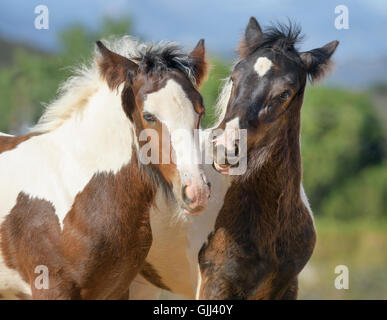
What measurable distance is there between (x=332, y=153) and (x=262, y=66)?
22.6m

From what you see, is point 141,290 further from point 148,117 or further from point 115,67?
point 115,67

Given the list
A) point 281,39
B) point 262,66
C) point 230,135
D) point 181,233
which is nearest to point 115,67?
point 230,135

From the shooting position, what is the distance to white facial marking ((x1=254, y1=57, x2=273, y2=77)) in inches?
181

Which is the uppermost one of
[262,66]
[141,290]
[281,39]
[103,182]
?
[281,39]

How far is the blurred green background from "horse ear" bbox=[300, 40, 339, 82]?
23.1ft

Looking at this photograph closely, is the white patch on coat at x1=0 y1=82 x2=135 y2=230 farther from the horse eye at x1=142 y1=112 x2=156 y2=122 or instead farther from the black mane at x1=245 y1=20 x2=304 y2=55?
the black mane at x1=245 y1=20 x2=304 y2=55

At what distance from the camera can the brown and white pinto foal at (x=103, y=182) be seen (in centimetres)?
416

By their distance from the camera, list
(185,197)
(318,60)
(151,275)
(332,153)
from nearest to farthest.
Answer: (185,197) → (318,60) → (151,275) → (332,153)

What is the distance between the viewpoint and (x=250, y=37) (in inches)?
196

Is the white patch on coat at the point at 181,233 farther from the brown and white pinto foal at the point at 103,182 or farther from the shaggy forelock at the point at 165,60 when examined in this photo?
the shaggy forelock at the point at 165,60

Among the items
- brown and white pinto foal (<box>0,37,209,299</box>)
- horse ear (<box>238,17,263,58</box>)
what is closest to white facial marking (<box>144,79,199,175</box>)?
brown and white pinto foal (<box>0,37,209,299</box>)

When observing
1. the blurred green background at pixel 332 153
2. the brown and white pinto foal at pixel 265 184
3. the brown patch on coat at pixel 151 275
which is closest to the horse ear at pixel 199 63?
Answer: the brown and white pinto foal at pixel 265 184

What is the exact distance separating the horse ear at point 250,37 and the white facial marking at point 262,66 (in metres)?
0.26
